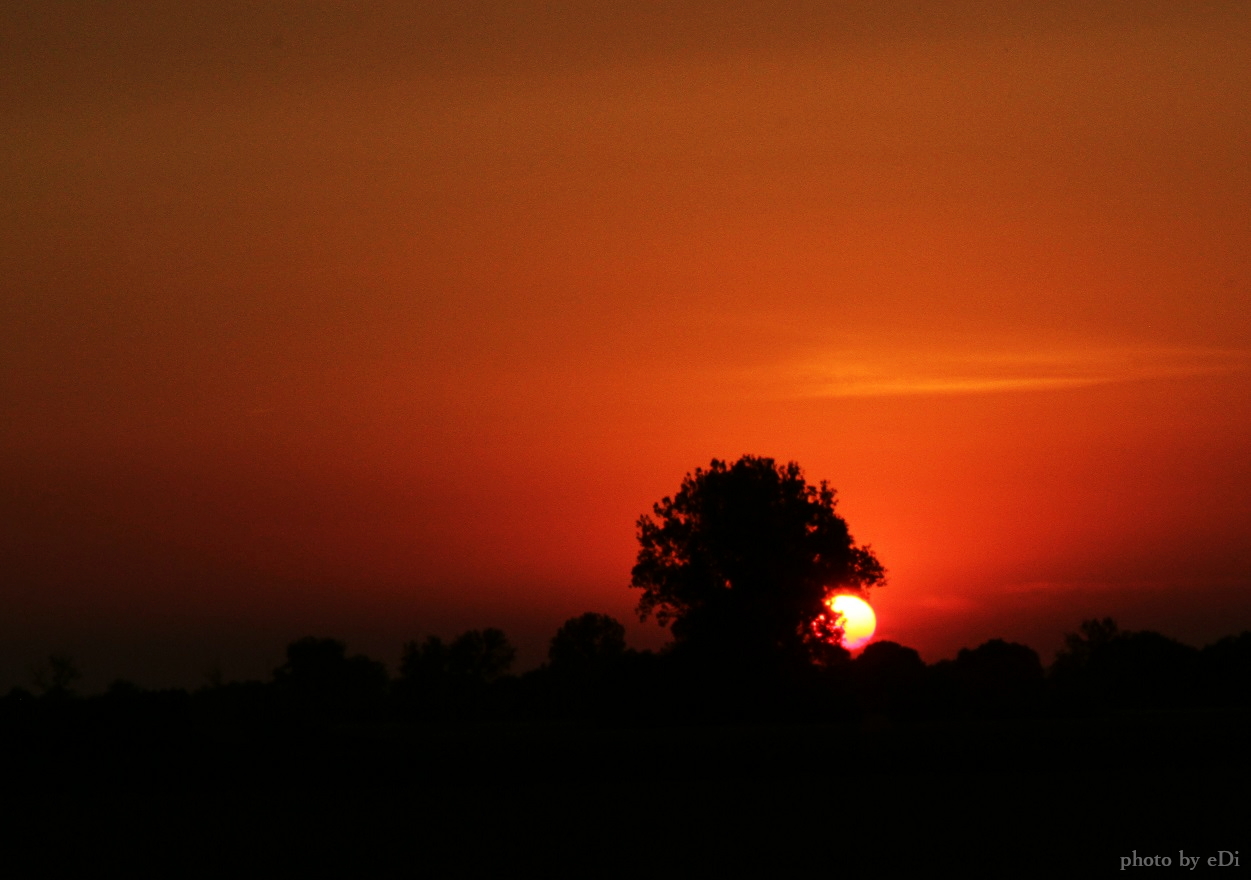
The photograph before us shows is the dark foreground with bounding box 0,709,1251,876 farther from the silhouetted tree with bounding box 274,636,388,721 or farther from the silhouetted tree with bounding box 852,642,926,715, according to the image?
the silhouetted tree with bounding box 274,636,388,721

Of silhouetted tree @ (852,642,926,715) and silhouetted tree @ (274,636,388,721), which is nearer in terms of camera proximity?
silhouetted tree @ (852,642,926,715)

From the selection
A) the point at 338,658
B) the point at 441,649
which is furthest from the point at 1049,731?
the point at 441,649

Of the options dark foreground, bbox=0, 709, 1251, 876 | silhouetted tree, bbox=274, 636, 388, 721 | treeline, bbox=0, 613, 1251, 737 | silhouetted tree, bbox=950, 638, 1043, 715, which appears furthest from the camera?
silhouetted tree, bbox=274, 636, 388, 721

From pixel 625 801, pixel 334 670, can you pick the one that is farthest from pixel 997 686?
pixel 334 670

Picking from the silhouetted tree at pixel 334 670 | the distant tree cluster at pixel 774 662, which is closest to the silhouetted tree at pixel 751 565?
the distant tree cluster at pixel 774 662

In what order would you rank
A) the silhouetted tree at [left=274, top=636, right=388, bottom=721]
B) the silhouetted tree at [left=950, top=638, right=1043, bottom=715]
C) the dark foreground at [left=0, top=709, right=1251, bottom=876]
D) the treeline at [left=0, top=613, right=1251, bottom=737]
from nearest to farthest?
1. the dark foreground at [left=0, top=709, right=1251, bottom=876]
2. the treeline at [left=0, top=613, right=1251, bottom=737]
3. the silhouetted tree at [left=950, top=638, right=1043, bottom=715]
4. the silhouetted tree at [left=274, top=636, right=388, bottom=721]

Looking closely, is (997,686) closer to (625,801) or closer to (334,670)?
(625,801)

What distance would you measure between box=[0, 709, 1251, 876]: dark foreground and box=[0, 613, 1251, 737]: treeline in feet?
4.24

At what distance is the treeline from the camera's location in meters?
38.8

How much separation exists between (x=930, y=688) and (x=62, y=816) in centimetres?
4297

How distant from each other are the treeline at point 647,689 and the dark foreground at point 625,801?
1.29m

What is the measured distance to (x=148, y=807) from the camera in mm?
→ 32406

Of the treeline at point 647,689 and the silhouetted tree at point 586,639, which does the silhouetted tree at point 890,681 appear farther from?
the silhouetted tree at point 586,639

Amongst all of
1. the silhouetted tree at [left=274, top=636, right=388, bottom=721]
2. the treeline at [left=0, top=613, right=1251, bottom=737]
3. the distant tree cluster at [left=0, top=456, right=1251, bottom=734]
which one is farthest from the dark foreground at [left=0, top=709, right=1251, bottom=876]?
the silhouetted tree at [left=274, top=636, right=388, bottom=721]
